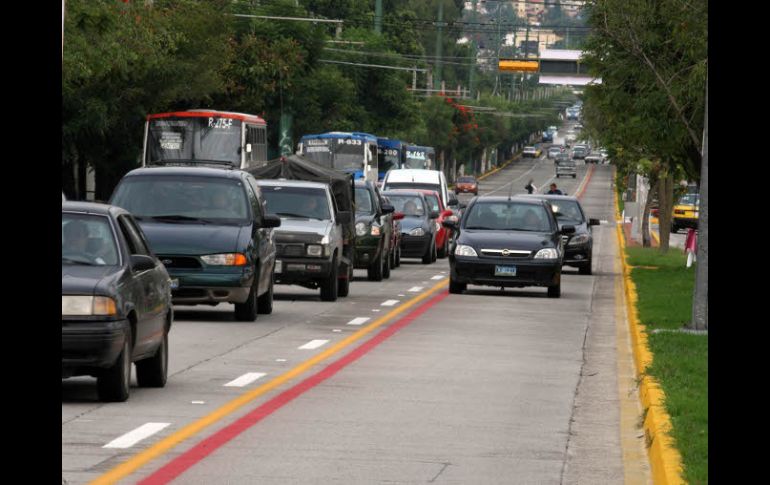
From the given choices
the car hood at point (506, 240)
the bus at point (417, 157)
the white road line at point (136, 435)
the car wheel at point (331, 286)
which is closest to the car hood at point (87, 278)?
the white road line at point (136, 435)

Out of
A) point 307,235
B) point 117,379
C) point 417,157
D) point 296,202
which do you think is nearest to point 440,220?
point 296,202

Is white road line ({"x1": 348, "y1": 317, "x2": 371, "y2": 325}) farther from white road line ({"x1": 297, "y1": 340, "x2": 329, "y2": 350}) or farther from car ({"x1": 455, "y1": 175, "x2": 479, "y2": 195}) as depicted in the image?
car ({"x1": 455, "y1": 175, "x2": 479, "y2": 195})

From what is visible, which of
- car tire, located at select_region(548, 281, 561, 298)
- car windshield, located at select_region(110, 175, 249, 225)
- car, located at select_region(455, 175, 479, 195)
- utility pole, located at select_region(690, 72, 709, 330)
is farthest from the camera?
car, located at select_region(455, 175, 479, 195)

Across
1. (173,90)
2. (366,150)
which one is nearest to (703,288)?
(173,90)

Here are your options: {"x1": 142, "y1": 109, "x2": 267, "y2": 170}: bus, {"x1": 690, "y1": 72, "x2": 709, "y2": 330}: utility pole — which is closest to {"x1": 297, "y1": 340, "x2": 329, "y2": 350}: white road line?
{"x1": 690, "y1": 72, "x2": 709, "y2": 330}: utility pole

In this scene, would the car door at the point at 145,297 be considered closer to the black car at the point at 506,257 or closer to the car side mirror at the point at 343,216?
the car side mirror at the point at 343,216

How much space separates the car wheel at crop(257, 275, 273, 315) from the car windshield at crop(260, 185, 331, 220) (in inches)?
159

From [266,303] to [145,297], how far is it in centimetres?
947

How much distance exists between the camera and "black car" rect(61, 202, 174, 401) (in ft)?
43.8

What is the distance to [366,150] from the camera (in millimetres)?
69562

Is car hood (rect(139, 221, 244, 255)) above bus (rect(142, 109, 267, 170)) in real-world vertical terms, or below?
below

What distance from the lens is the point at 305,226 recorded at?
27.2 metres

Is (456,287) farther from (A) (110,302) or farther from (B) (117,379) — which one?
(A) (110,302)
